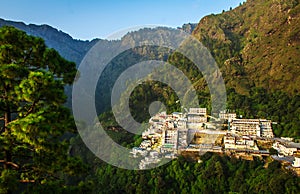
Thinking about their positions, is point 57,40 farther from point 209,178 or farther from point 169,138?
point 209,178

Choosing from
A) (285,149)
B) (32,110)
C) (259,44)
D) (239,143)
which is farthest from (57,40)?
(32,110)

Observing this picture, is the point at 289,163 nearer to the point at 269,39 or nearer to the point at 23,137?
the point at 23,137

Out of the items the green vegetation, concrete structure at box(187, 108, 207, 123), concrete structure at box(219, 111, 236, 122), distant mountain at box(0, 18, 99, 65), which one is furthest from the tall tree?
distant mountain at box(0, 18, 99, 65)

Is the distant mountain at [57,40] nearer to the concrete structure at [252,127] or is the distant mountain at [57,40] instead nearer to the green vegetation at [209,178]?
the concrete structure at [252,127]

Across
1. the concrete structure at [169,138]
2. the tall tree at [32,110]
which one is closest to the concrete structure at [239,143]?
the concrete structure at [169,138]

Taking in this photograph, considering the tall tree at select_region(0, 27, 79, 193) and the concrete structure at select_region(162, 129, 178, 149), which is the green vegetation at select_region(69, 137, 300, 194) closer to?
the concrete structure at select_region(162, 129, 178, 149)

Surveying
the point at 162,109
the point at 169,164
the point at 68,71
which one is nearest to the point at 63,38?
the point at 162,109
